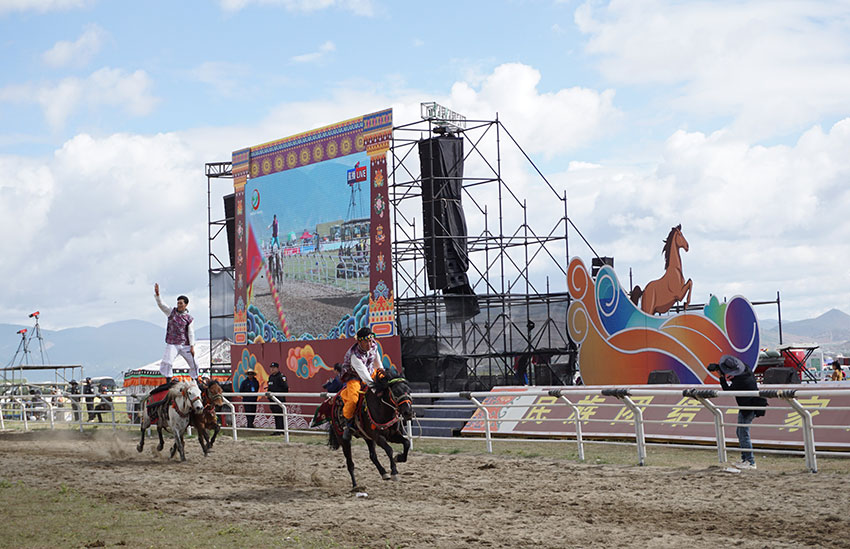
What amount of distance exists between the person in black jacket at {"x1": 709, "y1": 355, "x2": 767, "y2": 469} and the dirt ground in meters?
0.55

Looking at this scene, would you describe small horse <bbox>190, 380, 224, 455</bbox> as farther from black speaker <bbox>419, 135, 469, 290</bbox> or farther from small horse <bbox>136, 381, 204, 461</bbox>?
black speaker <bbox>419, 135, 469, 290</bbox>

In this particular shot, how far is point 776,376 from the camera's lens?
63.0ft

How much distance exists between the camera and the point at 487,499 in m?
11.1

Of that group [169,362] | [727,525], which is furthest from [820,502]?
[169,362]

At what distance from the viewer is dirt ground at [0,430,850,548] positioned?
28.6 ft

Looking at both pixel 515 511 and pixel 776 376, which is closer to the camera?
pixel 515 511

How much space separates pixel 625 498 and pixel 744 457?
9.47ft

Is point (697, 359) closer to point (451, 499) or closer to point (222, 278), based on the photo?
point (451, 499)

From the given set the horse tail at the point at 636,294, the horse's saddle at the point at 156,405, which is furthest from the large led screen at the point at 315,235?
the horse's saddle at the point at 156,405

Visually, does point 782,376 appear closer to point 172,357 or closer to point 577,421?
point 577,421

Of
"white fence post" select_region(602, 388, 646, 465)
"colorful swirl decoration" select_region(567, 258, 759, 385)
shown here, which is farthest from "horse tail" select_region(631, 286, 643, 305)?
"white fence post" select_region(602, 388, 646, 465)

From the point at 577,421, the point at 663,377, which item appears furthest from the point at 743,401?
the point at 663,377

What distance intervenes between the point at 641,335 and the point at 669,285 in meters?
1.39

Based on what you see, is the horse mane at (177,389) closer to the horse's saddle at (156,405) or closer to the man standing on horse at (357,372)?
the horse's saddle at (156,405)
